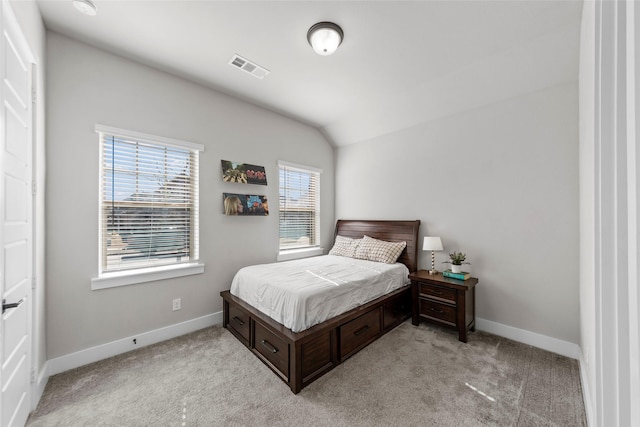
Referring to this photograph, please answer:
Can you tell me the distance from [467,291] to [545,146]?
5.62ft

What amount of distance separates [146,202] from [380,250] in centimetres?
296

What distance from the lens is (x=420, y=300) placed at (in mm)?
3043

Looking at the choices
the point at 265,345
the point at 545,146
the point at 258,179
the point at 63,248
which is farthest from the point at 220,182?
the point at 545,146

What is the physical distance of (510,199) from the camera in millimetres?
2793

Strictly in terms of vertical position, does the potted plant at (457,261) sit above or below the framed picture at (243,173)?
below

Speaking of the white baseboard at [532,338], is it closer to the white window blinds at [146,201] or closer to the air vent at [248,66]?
the white window blinds at [146,201]

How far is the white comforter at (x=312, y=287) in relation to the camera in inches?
85.4

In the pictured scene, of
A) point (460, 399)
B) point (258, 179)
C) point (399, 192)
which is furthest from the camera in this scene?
point (399, 192)

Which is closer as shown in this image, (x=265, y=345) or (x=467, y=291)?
(x=265, y=345)

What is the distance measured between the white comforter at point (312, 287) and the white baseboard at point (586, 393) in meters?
1.66

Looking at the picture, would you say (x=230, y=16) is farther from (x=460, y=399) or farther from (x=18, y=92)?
(x=460, y=399)

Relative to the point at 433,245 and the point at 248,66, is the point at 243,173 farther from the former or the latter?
the point at 433,245

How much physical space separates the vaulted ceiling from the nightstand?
7.01ft

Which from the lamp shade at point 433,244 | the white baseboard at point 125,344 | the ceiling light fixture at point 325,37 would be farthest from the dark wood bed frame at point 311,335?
the ceiling light fixture at point 325,37
